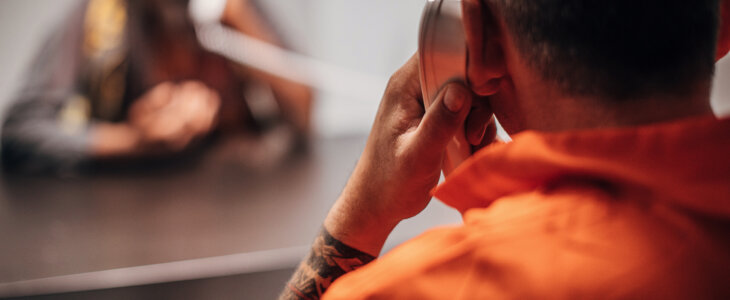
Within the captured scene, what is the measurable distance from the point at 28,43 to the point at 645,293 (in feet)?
11.1

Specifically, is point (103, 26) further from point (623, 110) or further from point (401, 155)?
point (623, 110)

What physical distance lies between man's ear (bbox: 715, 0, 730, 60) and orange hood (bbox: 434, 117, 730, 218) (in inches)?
7.1

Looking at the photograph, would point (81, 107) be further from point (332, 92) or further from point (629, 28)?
point (629, 28)

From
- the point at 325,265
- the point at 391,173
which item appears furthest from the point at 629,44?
the point at 325,265

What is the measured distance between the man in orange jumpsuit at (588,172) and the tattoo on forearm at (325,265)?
224 millimetres

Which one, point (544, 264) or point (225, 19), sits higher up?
point (225, 19)

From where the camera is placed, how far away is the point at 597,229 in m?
0.36

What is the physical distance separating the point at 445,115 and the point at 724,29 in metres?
0.28

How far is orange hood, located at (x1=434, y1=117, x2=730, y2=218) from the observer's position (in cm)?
35

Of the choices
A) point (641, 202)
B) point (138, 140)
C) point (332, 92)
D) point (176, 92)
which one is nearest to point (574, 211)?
point (641, 202)

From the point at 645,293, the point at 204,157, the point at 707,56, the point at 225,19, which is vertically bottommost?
the point at 204,157

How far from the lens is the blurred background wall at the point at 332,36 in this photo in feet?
9.38

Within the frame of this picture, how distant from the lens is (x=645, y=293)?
1.08ft

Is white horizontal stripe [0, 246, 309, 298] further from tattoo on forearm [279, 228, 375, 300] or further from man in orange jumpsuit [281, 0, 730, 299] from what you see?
man in orange jumpsuit [281, 0, 730, 299]
